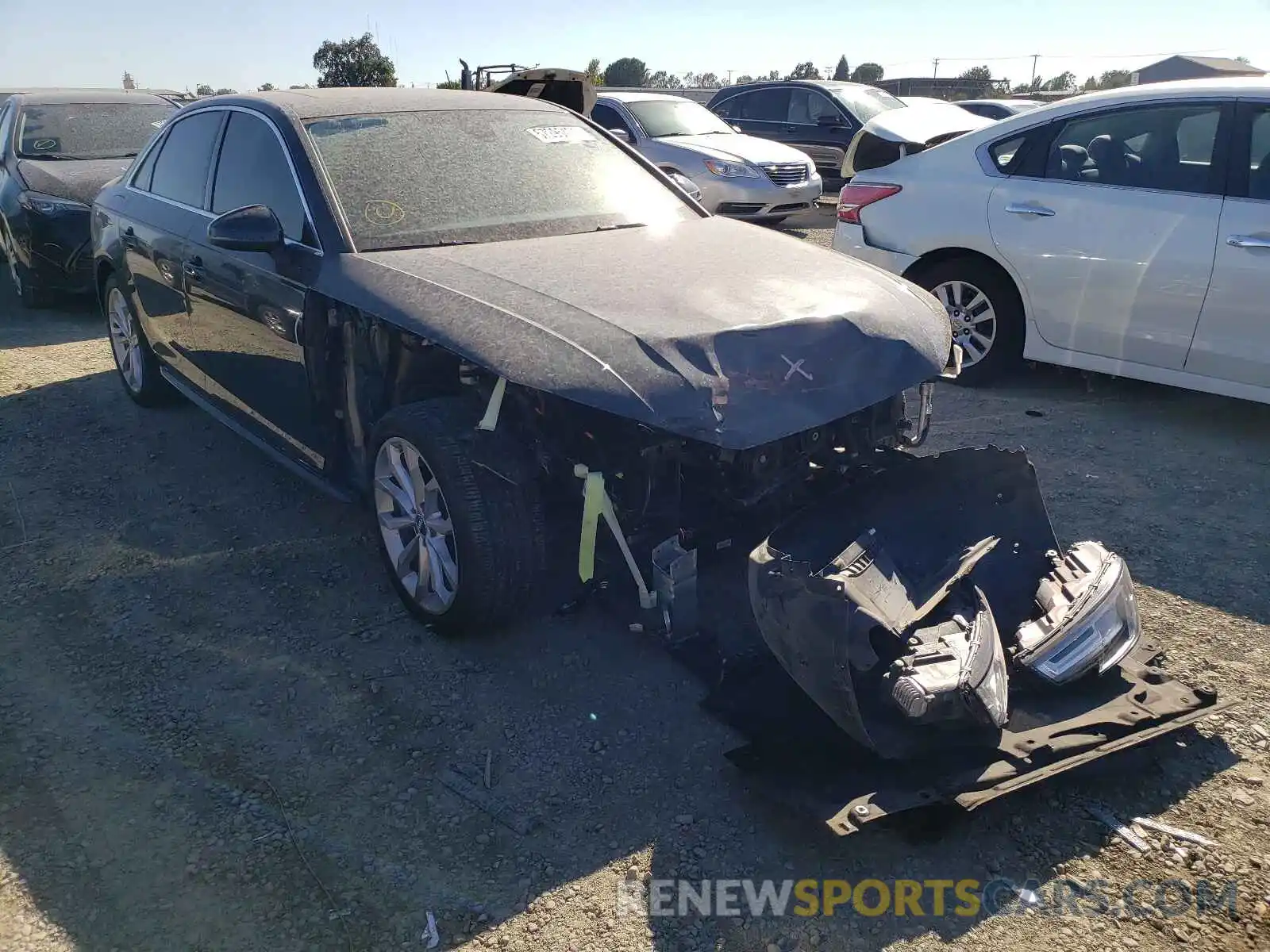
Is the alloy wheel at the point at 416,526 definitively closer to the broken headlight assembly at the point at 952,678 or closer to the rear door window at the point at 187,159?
the broken headlight assembly at the point at 952,678

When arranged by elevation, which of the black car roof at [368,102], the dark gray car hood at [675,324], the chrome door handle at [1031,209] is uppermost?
the black car roof at [368,102]

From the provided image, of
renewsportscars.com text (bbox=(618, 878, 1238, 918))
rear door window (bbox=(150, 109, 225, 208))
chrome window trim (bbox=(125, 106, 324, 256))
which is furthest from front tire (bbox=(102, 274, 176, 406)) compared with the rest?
renewsportscars.com text (bbox=(618, 878, 1238, 918))

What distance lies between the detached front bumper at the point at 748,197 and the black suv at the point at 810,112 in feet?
9.17

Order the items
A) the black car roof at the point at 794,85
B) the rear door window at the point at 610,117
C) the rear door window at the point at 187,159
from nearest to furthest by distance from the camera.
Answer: the rear door window at the point at 187,159 < the rear door window at the point at 610,117 < the black car roof at the point at 794,85

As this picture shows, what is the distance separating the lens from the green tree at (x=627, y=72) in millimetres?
51438

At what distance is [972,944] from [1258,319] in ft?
12.5

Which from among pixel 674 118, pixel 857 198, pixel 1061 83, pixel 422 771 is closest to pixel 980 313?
pixel 857 198

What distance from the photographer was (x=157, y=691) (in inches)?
128

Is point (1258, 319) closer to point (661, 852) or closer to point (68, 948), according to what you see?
point (661, 852)

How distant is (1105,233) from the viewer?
5.20 metres

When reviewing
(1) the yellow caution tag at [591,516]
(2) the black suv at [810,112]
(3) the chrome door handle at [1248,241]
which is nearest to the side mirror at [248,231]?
(1) the yellow caution tag at [591,516]

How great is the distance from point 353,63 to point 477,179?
115 ft

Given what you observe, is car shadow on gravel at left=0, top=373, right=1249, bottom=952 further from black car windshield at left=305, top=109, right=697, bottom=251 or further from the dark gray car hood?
black car windshield at left=305, top=109, right=697, bottom=251

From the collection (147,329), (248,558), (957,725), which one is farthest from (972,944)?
(147,329)
